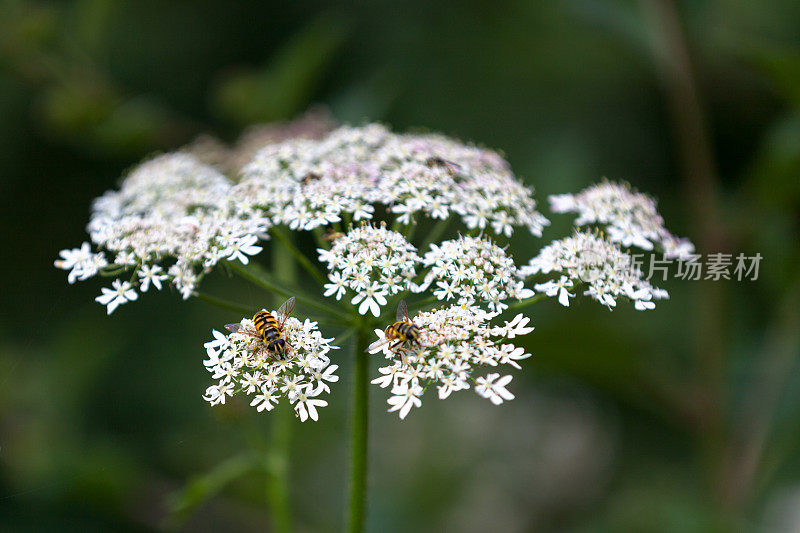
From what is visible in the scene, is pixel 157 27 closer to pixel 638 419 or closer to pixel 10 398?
pixel 10 398

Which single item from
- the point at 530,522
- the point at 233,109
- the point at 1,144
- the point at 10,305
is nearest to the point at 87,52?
the point at 233,109

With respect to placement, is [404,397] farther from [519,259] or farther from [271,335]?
[519,259]

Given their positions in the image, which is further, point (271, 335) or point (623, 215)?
point (623, 215)

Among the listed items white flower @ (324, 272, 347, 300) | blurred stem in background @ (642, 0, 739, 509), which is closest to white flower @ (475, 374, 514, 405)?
white flower @ (324, 272, 347, 300)

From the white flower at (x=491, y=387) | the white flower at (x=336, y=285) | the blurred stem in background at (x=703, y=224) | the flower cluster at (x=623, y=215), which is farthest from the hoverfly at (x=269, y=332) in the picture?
the blurred stem in background at (x=703, y=224)

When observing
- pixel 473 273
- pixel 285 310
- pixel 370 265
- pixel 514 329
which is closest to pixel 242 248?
pixel 285 310

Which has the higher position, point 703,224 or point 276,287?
point 703,224
